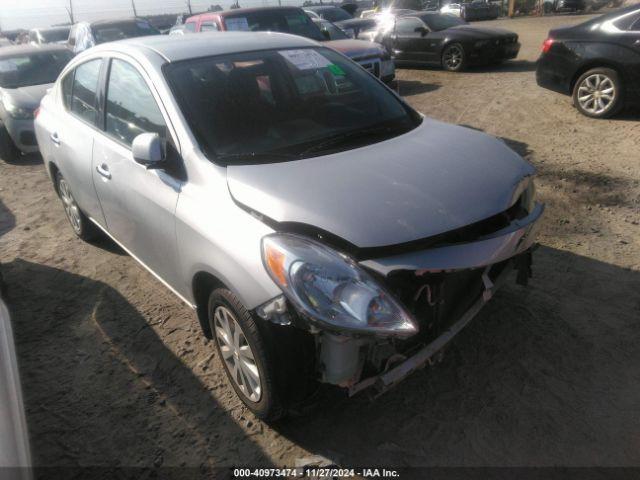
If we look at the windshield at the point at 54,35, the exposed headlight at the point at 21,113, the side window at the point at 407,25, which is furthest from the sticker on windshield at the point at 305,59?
the windshield at the point at 54,35

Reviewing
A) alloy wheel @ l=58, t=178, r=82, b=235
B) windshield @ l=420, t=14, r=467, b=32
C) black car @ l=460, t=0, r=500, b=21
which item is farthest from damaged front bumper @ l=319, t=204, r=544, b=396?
black car @ l=460, t=0, r=500, b=21

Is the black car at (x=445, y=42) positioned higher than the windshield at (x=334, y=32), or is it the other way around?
the windshield at (x=334, y=32)

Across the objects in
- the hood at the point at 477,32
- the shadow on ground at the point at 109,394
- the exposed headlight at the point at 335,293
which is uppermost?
the hood at the point at 477,32

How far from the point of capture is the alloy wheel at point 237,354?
231 centimetres

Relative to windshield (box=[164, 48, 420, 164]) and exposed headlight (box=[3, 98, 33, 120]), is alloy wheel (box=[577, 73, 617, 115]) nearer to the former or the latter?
windshield (box=[164, 48, 420, 164])

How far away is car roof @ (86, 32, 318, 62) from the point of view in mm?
2955

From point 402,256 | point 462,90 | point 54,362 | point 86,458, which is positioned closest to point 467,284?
point 402,256

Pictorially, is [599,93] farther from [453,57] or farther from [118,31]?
[118,31]

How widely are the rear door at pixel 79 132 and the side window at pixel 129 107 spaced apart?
27cm

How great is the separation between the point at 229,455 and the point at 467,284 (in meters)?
1.43

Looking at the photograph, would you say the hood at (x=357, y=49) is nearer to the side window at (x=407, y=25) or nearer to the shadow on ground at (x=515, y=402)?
the side window at (x=407, y=25)

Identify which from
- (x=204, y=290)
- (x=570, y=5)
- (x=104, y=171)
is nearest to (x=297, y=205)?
(x=204, y=290)

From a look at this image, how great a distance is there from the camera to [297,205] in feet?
6.87

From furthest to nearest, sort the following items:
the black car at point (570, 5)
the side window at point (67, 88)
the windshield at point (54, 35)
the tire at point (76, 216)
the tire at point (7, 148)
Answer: the black car at point (570, 5)
the windshield at point (54, 35)
the tire at point (7, 148)
the tire at point (76, 216)
the side window at point (67, 88)
